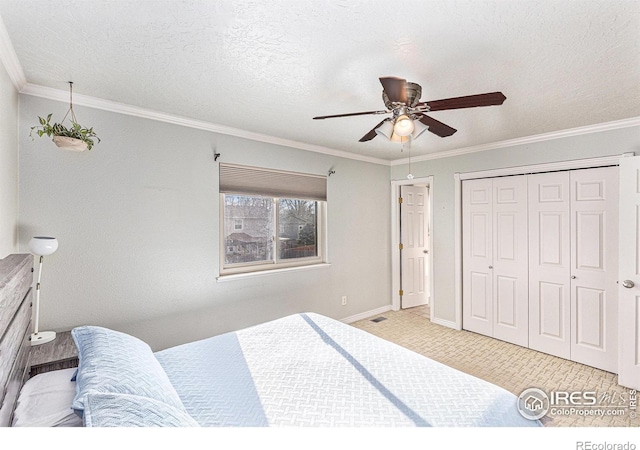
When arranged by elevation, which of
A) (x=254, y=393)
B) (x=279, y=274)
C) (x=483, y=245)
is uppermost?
(x=483, y=245)

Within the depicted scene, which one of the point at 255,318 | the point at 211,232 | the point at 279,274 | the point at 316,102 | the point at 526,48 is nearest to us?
the point at 526,48

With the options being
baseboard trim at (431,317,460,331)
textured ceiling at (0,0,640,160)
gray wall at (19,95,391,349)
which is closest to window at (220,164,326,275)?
gray wall at (19,95,391,349)

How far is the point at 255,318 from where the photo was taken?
3.26m

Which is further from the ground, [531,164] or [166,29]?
[166,29]

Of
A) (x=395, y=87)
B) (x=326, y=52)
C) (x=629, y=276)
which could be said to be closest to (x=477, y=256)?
(x=629, y=276)

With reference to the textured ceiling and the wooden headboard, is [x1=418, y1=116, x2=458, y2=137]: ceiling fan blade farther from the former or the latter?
the wooden headboard

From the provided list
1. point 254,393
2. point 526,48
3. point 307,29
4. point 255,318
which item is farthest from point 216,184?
point 526,48

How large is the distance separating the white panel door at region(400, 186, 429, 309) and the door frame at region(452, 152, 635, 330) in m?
0.89

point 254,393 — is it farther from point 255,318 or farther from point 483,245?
point 483,245

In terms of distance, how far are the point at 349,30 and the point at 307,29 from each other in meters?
0.21

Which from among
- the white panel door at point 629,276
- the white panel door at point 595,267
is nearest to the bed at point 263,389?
the white panel door at point 629,276

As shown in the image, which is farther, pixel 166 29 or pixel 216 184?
pixel 216 184

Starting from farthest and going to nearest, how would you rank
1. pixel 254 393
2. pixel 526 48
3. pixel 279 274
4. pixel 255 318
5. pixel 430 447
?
pixel 279 274
pixel 255 318
pixel 526 48
pixel 254 393
pixel 430 447

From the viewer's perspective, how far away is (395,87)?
4.89ft
